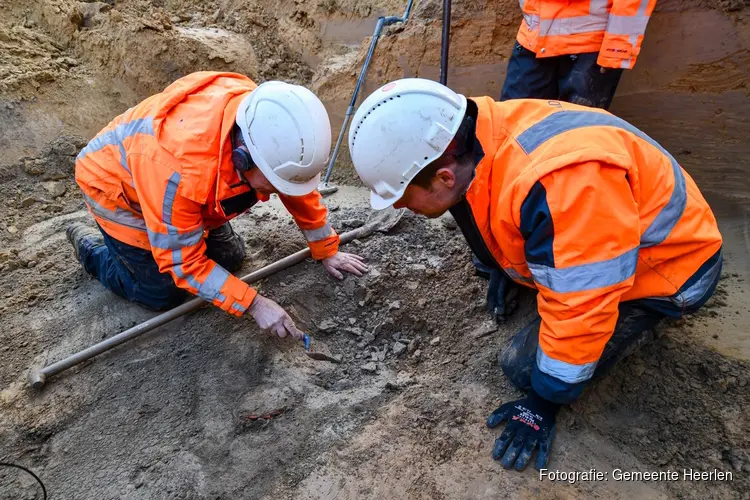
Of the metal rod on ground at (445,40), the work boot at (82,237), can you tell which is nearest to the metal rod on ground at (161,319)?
the work boot at (82,237)

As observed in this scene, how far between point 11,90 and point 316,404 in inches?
169

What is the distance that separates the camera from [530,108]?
6.00ft

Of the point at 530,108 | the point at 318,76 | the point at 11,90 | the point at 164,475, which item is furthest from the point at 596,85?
the point at 11,90

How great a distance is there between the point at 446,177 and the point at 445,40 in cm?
236

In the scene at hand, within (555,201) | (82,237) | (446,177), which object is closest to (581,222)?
(555,201)

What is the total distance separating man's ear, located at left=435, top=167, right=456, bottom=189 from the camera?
1.77 m

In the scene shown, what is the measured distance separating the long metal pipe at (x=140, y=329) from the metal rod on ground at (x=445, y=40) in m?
1.75

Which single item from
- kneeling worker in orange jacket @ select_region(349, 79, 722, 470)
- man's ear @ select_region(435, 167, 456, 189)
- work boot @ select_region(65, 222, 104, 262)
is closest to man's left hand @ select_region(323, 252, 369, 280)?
kneeling worker in orange jacket @ select_region(349, 79, 722, 470)

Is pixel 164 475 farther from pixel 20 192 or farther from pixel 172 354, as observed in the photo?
pixel 20 192

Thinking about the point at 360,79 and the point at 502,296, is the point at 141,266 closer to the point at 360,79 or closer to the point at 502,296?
the point at 502,296

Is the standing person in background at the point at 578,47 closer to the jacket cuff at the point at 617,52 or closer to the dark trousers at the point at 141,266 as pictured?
the jacket cuff at the point at 617,52

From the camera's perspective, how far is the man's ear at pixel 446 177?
177 centimetres

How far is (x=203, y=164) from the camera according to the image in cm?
224

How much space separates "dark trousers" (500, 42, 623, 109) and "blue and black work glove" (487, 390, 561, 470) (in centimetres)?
183
